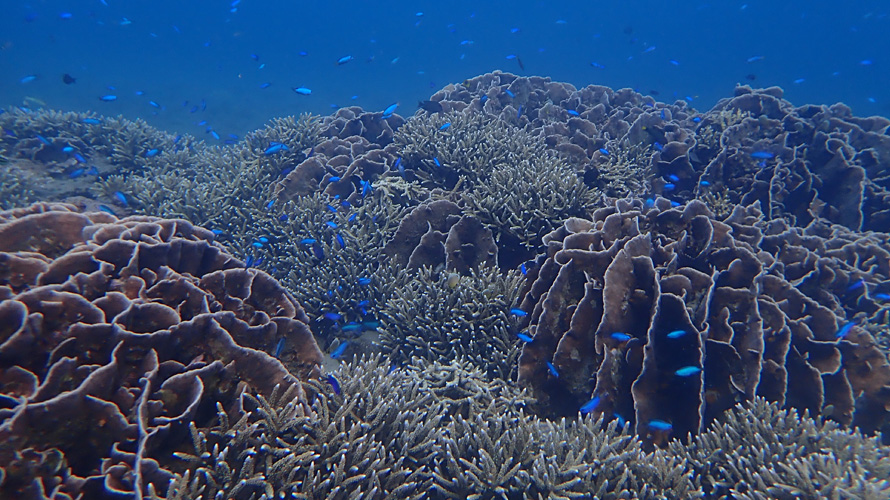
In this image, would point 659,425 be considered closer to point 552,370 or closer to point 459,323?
point 552,370

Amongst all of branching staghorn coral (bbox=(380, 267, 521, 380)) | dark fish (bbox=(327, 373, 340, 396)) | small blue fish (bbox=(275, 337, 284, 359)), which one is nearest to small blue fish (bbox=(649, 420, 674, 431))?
branching staghorn coral (bbox=(380, 267, 521, 380))

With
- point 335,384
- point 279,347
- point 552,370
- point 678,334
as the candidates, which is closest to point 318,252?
point 279,347

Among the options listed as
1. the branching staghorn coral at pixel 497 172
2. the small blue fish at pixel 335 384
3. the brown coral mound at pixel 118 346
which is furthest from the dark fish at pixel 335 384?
the branching staghorn coral at pixel 497 172

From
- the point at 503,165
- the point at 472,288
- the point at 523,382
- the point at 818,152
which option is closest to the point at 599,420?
the point at 523,382

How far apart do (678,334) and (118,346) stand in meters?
4.42

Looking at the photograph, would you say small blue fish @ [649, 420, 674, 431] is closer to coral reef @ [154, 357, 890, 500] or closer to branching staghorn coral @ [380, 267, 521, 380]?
coral reef @ [154, 357, 890, 500]

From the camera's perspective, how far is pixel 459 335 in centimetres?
464

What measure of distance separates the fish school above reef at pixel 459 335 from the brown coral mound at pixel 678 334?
3 centimetres

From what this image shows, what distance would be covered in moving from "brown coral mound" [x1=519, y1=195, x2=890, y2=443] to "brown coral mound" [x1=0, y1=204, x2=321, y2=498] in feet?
8.46

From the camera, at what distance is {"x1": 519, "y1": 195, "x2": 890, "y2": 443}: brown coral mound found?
3875mm

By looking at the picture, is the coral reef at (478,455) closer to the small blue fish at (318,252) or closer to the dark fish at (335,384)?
the dark fish at (335,384)

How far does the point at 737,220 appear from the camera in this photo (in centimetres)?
575

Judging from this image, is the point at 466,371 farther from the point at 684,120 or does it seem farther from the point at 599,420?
the point at 684,120

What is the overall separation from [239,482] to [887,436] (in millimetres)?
6385
